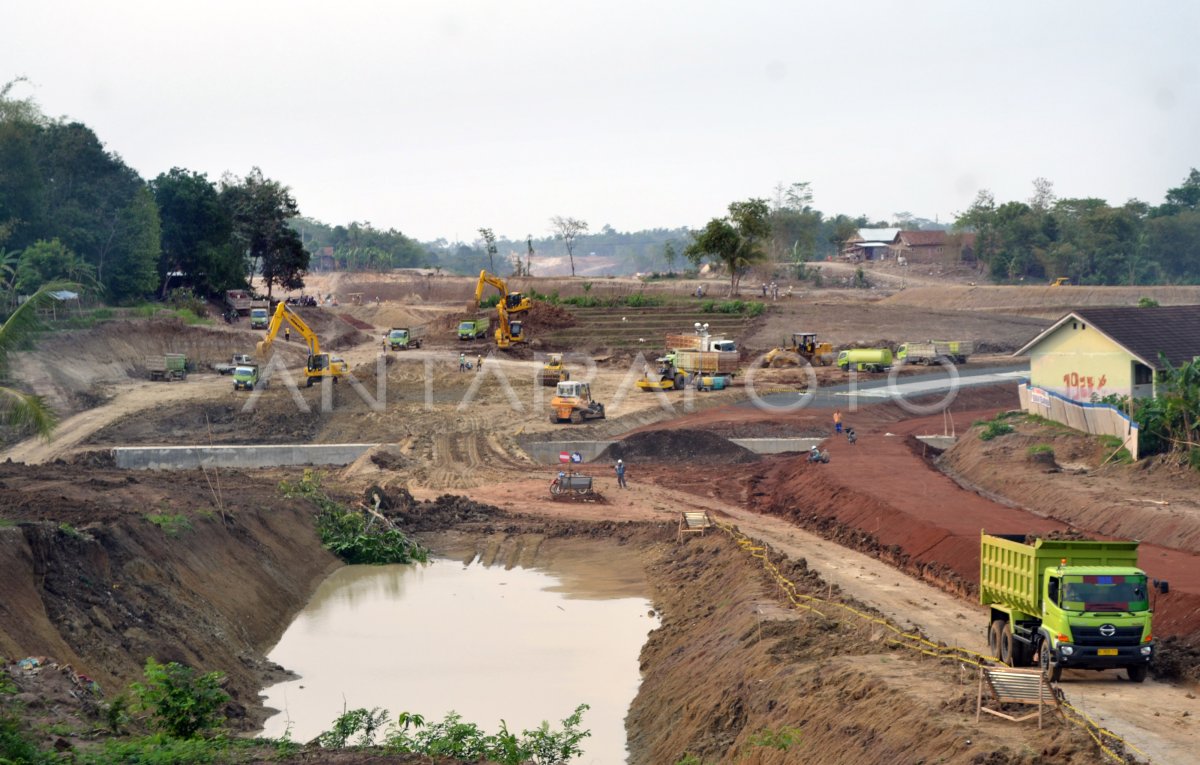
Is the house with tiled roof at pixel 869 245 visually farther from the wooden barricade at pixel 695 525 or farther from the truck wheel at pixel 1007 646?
the truck wheel at pixel 1007 646

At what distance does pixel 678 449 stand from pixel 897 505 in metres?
18.0

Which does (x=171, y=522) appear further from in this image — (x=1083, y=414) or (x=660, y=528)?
(x=1083, y=414)

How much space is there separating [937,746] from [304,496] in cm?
2975

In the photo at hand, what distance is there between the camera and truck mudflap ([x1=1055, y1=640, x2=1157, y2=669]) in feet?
59.4

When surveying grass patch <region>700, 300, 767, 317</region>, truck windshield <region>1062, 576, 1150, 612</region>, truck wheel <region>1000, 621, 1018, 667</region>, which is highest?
grass patch <region>700, 300, 767, 317</region>

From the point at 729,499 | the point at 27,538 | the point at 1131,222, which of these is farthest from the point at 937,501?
the point at 1131,222

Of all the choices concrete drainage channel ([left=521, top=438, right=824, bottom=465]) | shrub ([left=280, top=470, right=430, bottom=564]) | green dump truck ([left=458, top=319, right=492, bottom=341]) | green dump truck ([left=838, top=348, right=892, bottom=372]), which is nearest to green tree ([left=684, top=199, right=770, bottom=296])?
green dump truck ([left=458, top=319, right=492, bottom=341])

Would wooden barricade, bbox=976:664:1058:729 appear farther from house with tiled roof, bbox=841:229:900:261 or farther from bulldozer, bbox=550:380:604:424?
house with tiled roof, bbox=841:229:900:261

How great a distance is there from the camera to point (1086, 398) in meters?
48.1

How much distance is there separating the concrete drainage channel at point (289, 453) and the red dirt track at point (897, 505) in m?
1.91

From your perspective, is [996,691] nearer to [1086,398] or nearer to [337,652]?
[337,652]

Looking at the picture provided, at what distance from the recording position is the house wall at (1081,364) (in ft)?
151

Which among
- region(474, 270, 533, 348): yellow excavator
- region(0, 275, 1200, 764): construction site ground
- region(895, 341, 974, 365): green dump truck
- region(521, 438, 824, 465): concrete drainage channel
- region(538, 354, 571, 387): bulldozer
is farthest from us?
region(474, 270, 533, 348): yellow excavator

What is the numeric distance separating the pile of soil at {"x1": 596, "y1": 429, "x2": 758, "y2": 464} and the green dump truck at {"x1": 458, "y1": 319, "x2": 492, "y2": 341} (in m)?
34.3
